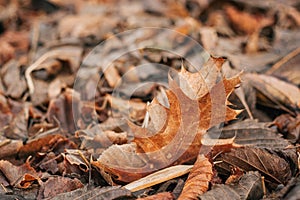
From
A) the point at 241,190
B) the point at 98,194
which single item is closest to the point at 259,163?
the point at 241,190

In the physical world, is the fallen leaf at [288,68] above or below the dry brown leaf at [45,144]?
above

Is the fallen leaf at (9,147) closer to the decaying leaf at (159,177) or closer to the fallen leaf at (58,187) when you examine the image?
the fallen leaf at (58,187)

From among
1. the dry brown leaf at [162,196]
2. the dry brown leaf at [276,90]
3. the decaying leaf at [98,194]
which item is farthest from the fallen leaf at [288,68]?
the decaying leaf at [98,194]

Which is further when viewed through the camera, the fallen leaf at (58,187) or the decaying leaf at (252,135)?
the decaying leaf at (252,135)

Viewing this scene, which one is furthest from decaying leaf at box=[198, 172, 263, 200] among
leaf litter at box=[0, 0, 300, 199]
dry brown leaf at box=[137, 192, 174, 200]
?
dry brown leaf at box=[137, 192, 174, 200]

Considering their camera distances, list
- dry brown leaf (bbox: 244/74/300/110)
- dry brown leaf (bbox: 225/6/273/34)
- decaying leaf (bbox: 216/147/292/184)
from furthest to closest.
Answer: dry brown leaf (bbox: 225/6/273/34), dry brown leaf (bbox: 244/74/300/110), decaying leaf (bbox: 216/147/292/184)

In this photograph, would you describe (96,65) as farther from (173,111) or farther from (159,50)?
(173,111)

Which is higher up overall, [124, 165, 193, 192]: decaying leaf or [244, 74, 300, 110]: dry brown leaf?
[244, 74, 300, 110]: dry brown leaf

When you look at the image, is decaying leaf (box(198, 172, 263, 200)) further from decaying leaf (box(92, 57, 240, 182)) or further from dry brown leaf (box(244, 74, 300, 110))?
dry brown leaf (box(244, 74, 300, 110))
